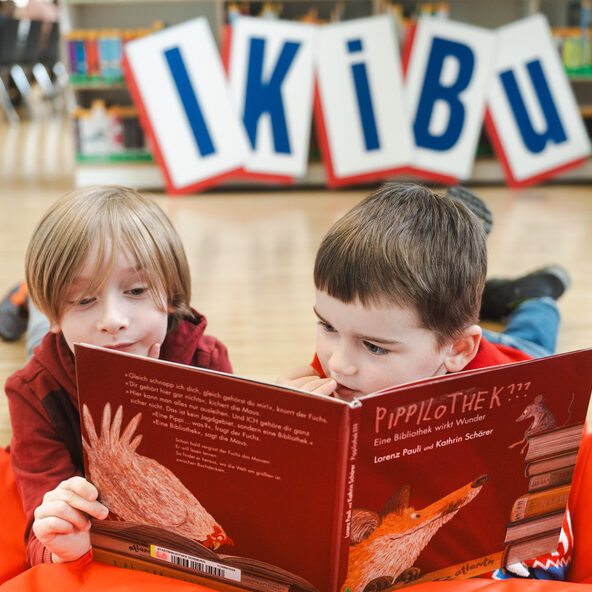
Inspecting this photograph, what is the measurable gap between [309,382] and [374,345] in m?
0.10

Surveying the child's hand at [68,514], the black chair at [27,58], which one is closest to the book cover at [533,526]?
the child's hand at [68,514]

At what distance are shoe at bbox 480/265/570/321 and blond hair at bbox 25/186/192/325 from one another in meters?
1.27

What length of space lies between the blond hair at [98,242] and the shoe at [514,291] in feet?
4.18

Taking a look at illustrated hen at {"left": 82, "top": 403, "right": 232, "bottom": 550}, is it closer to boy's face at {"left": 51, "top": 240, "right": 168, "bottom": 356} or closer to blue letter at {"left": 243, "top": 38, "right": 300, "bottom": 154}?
boy's face at {"left": 51, "top": 240, "right": 168, "bottom": 356}

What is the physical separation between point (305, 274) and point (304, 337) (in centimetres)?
56

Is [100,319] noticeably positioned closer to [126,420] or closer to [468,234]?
[126,420]

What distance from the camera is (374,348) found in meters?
0.84

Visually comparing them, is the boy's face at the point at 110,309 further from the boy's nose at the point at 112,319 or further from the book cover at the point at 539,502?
the book cover at the point at 539,502

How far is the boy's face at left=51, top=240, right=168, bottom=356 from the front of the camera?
96 cm

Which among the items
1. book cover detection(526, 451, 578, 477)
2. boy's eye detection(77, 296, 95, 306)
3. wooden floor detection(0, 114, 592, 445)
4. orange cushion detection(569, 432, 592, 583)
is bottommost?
wooden floor detection(0, 114, 592, 445)

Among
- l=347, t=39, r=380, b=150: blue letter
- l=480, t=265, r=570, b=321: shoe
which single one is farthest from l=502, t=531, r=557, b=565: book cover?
l=347, t=39, r=380, b=150: blue letter

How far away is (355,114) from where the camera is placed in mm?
3898

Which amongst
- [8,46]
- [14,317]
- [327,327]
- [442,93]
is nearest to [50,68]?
[8,46]

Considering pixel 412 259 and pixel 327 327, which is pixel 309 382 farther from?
pixel 412 259
